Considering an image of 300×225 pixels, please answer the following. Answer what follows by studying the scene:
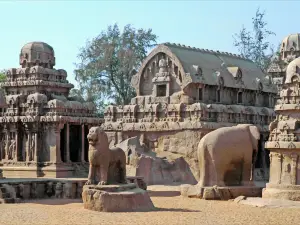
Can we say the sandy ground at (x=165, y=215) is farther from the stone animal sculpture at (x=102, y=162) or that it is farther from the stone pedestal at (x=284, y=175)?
the stone pedestal at (x=284, y=175)

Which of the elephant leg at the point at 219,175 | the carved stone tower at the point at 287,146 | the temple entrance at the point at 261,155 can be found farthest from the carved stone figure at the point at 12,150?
the carved stone tower at the point at 287,146

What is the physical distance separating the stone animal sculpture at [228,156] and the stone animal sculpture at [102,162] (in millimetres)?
3795

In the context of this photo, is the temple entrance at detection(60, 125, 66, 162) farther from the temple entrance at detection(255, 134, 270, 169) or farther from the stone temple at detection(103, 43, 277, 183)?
the temple entrance at detection(255, 134, 270, 169)

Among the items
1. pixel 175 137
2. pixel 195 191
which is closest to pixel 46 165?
pixel 175 137

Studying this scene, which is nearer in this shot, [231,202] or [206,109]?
[231,202]

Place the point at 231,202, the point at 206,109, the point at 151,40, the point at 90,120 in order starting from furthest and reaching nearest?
the point at 151,40 < the point at 90,120 < the point at 206,109 < the point at 231,202

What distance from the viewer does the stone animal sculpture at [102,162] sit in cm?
2158

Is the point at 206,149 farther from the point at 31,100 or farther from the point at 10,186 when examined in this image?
the point at 31,100

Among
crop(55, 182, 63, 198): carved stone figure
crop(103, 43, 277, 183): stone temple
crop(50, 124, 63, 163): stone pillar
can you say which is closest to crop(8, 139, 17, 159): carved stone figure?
crop(50, 124, 63, 163): stone pillar

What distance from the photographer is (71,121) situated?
34.0 metres

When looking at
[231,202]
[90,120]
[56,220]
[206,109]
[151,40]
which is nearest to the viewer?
[56,220]

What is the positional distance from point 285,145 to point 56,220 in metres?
9.24

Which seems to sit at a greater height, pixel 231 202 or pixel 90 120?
pixel 90 120

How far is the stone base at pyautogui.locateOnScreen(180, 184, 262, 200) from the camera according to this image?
78.7ft
